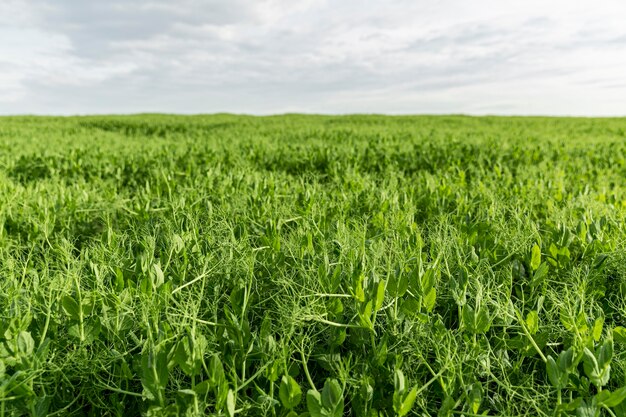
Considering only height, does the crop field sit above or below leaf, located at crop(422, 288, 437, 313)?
below

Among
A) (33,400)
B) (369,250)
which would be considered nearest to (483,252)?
(369,250)

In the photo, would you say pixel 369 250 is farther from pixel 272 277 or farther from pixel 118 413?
pixel 118 413

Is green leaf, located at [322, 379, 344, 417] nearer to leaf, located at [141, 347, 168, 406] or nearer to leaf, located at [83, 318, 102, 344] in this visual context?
leaf, located at [141, 347, 168, 406]

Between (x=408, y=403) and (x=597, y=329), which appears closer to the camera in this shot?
(x=408, y=403)

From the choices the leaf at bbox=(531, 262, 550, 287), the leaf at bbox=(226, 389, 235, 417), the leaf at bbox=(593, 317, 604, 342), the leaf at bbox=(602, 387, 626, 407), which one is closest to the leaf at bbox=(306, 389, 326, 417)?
the leaf at bbox=(226, 389, 235, 417)

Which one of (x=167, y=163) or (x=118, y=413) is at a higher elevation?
(x=167, y=163)

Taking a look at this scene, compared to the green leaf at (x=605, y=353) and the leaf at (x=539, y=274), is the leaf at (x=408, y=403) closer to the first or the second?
the green leaf at (x=605, y=353)

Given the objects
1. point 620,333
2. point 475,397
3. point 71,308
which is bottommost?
point 475,397

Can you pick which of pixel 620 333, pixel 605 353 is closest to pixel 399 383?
pixel 605 353

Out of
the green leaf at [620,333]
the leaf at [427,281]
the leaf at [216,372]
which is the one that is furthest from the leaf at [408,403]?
the green leaf at [620,333]

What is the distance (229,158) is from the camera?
7574 mm

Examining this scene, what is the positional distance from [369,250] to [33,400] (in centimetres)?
165

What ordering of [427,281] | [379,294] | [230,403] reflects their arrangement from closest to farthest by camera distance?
[230,403] → [379,294] → [427,281]

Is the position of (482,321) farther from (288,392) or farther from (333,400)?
(288,392)
